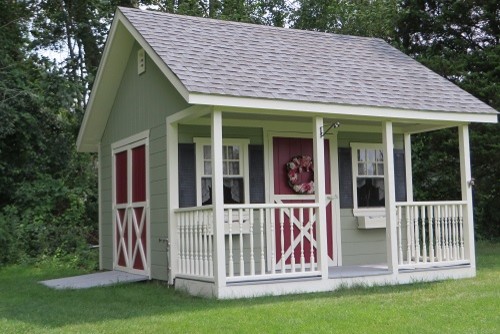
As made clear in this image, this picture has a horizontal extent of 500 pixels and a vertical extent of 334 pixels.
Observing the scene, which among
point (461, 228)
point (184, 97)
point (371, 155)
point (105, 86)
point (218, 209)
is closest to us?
point (184, 97)

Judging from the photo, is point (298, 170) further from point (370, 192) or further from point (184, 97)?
point (184, 97)

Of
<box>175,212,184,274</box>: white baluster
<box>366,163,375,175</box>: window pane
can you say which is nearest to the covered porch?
<box>175,212,184,274</box>: white baluster

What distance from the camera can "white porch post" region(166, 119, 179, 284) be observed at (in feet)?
31.2

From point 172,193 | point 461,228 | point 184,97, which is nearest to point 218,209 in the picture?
point 184,97

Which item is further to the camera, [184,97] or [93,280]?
[93,280]

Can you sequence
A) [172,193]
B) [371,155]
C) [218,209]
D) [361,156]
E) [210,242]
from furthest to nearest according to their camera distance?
[371,155], [361,156], [172,193], [210,242], [218,209]

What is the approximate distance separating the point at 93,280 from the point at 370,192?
15.6ft

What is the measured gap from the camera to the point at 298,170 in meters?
10.7

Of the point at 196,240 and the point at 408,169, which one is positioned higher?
the point at 408,169

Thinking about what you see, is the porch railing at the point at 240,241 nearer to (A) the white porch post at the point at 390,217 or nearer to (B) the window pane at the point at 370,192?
(A) the white porch post at the point at 390,217

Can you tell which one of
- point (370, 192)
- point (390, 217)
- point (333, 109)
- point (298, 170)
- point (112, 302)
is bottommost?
point (112, 302)

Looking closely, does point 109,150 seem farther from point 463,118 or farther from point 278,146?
point 463,118

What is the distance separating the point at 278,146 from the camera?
10.5 metres

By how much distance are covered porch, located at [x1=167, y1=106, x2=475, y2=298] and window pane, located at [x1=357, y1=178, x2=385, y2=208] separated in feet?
0.88
